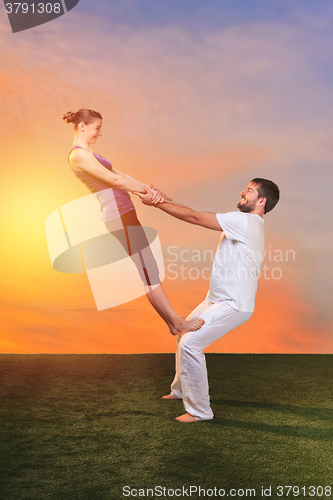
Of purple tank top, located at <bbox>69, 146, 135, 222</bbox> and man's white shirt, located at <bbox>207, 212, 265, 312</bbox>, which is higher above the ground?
purple tank top, located at <bbox>69, 146, 135, 222</bbox>

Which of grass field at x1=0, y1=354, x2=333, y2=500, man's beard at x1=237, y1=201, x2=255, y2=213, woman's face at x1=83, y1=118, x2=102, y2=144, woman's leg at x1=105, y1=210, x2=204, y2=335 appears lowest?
grass field at x1=0, y1=354, x2=333, y2=500

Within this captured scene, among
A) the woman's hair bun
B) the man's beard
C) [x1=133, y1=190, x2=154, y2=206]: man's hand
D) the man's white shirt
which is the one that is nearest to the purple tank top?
[x1=133, y1=190, x2=154, y2=206]: man's hand

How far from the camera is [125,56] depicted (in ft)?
17.9

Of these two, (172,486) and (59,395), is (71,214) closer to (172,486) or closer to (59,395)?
(59,395)

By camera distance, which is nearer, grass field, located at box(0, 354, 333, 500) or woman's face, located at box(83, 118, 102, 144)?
grass field, located at box(0, 354, 333, 500)

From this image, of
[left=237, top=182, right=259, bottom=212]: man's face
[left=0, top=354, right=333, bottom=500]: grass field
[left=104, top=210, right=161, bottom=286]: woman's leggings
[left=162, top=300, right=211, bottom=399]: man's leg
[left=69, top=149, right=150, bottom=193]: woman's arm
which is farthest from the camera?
[left=162, top=300, right=211, bottom=399]: man's leg

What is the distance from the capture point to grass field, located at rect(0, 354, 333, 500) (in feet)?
7.60

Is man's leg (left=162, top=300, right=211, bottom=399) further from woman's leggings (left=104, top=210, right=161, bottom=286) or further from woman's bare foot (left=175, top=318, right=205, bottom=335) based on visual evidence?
woman's leggings (left=104, top=210, right=161, bottom=286)

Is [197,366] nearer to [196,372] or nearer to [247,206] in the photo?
[196,372]

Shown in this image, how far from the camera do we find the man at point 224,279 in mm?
3301

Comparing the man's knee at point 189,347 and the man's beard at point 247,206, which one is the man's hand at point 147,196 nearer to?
the man's beard at point 247,206

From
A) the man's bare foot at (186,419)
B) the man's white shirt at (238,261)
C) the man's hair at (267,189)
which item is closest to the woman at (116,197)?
the man's white shirt at (238,261)

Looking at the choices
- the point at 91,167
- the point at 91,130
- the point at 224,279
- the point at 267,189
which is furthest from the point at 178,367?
the point at 91,130

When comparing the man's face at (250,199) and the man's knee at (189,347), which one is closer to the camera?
the man's knee at (189,347)
